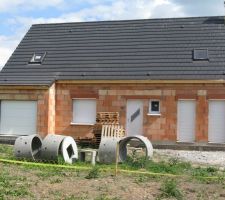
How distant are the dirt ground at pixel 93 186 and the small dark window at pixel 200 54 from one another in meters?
12.9

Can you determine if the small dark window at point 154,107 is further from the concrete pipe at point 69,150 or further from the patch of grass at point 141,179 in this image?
the patch of grass at point 141,179

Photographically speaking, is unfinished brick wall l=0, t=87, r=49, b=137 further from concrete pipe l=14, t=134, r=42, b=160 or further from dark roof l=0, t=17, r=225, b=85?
concrete pipe l=14, t=134, r=42, b=160

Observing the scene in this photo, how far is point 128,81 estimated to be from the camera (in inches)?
1001

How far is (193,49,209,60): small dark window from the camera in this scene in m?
25.9

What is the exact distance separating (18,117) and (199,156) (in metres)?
10.2

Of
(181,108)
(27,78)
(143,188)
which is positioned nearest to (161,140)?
(181,108)

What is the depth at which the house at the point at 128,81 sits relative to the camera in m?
24.8

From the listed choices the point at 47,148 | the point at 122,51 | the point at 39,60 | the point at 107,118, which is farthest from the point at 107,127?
the point at 47,148

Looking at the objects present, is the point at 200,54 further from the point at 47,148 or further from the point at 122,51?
the point at 47,148

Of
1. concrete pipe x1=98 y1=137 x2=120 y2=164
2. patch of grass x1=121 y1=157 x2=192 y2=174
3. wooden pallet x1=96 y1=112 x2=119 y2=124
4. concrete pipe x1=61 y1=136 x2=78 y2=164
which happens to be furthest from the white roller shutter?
concrete pipe x1=98 y1=137 x2=120 y2=164

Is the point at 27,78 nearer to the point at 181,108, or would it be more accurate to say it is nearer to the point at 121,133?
the point at 121,133

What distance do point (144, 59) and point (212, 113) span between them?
4.66 metres

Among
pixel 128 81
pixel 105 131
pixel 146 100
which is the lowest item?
pixel 105 131

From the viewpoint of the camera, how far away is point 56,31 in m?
30.8
